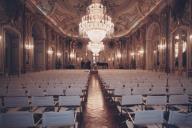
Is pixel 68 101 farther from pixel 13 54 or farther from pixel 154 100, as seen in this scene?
pixel 13 54

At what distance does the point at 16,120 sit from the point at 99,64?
35.9m

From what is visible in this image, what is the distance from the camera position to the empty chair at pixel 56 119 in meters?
3.76

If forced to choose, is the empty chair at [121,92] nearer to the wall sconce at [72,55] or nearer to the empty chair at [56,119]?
the empty chair at [56,119]

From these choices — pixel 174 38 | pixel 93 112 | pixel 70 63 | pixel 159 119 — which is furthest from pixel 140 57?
pixel 159 119

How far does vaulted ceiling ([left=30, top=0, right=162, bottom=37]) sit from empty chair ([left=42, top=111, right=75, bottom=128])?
21.2m

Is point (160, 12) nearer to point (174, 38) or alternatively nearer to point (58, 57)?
point (174, 38)

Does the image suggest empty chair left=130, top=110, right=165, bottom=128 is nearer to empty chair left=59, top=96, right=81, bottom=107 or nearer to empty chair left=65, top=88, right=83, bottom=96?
empty chair left=59, top=96, right=81, bottom=107

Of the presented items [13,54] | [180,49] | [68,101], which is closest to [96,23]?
[180,49]

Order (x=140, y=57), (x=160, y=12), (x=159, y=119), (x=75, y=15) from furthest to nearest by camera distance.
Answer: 1. (x=75, y=15)
2. (x=140, y=57)
3. (x=160, y=12)
4. (x=159, y=119)

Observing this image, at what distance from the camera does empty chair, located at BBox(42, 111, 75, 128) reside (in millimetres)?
3762

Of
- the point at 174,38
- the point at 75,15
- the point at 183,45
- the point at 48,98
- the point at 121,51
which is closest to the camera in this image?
the point at 48,98

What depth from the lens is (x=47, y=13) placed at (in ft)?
91.5

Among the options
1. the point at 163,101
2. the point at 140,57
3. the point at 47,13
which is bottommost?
the point at 163,101

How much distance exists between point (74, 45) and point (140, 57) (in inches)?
625
